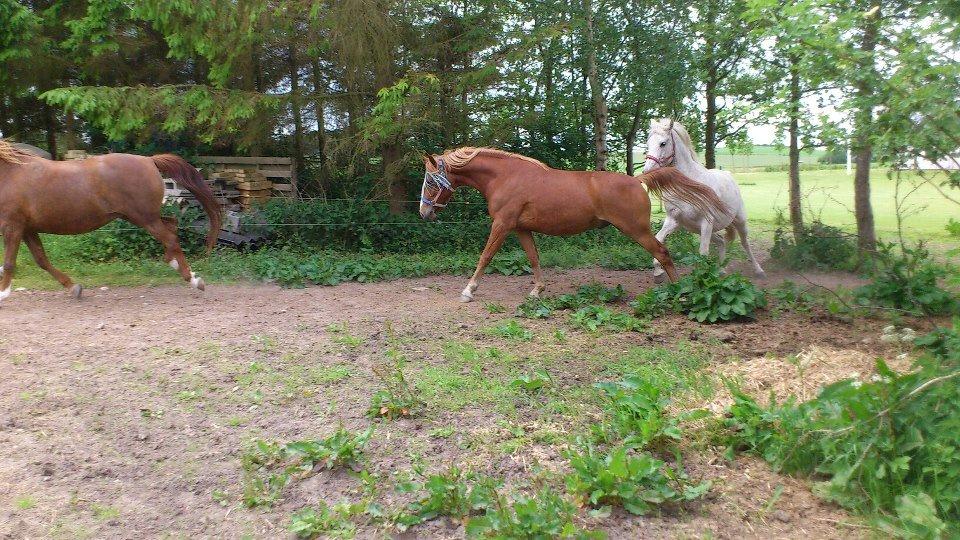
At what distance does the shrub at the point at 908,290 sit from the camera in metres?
5.79

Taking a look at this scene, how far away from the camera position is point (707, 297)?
20.7 ft

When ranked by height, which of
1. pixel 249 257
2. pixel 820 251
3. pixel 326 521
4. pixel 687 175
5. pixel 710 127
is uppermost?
pixel 710 127

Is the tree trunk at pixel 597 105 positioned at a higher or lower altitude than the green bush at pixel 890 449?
higher

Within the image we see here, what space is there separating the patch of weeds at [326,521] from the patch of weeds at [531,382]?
5.47 feet

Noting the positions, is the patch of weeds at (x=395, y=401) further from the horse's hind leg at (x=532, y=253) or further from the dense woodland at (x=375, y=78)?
the dense woodland at (x=375, y=78)

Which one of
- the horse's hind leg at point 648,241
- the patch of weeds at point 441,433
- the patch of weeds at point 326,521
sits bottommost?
the patch of weeds at point 326,521

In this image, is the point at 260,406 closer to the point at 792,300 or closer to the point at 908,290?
the point at 792,300

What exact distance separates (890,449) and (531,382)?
215 cm

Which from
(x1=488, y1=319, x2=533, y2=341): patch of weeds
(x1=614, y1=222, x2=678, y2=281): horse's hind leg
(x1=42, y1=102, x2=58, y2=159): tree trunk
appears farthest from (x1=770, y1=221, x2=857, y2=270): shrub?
(x1=42, y1=102, x2=58, y2=159): tree trunk

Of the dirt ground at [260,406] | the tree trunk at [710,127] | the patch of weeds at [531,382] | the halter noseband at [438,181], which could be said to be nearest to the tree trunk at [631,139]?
the tree trunk at [710,127]

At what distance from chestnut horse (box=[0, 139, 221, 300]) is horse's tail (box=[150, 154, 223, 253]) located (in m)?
0.01

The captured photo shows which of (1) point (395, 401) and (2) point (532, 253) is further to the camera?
(2) point (532, 253)

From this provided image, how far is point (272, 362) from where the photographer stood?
5246mm

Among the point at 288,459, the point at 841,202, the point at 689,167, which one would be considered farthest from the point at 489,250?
the point at 841,202
